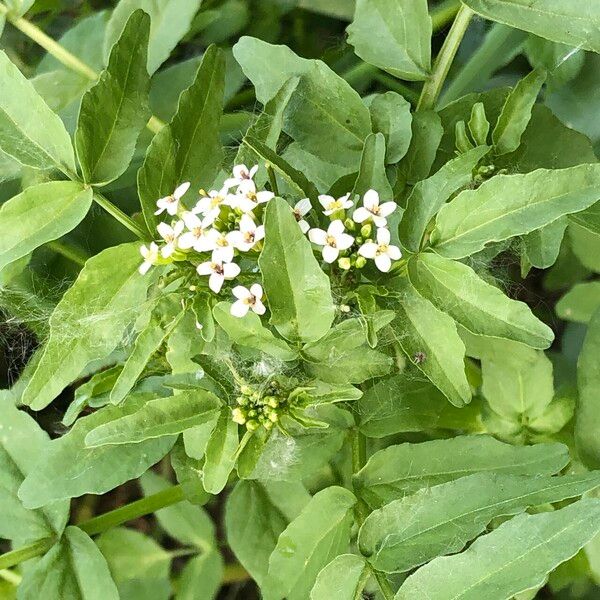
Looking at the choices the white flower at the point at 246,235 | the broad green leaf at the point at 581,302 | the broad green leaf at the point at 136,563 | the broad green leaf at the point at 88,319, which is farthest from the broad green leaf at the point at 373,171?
the broad green leaf at the point at 136,563

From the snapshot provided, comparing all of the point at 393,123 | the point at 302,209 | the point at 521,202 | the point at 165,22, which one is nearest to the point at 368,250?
the point at 302,209

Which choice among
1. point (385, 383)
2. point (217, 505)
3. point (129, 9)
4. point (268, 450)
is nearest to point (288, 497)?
point (268, 450)

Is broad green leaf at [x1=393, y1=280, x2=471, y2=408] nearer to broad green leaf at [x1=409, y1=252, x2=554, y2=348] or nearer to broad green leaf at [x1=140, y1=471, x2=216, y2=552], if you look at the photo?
broad green leaf at [x1=409, y1=252, x2=554, y2=348]

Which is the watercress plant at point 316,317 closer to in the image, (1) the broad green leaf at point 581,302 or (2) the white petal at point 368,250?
(2) the white petal at point 368,250

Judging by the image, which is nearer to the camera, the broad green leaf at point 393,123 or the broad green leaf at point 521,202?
the broad green leaf at point 521,202

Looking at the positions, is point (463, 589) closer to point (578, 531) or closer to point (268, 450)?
point (578, 531)

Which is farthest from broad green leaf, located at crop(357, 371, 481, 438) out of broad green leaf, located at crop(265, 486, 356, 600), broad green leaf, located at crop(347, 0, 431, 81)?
broad green leaf, located at crop(347, 0, 431, 81)

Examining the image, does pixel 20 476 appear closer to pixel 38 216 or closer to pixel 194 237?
pixel 38 216
